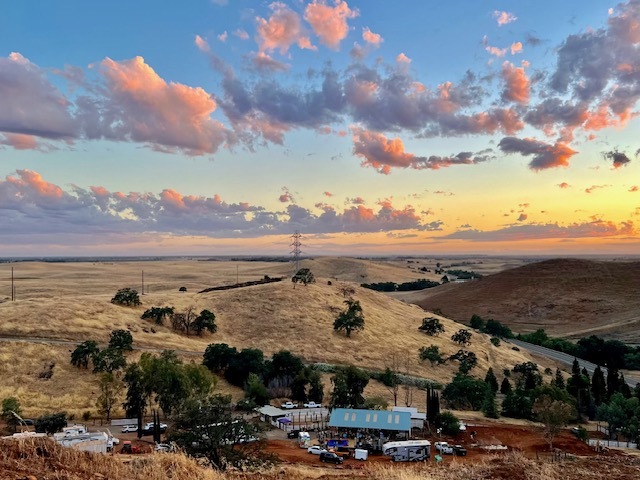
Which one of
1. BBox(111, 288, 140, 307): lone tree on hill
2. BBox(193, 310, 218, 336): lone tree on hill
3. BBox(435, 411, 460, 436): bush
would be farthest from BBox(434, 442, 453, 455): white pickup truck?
BBox(111, 288, 140, 307): lone tree on hill

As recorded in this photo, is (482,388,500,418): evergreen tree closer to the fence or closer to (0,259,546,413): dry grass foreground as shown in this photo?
the fence

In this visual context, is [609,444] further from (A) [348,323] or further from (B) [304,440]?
(A) [348,323]

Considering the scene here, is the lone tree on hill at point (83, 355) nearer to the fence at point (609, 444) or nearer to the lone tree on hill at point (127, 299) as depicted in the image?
the lone tree on hill at point (127, 299)

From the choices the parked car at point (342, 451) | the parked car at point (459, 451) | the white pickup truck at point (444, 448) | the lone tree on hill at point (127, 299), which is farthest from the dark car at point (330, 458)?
the lone tree on hill at point (127, 299)

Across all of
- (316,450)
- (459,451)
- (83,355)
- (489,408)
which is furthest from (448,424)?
(83,355)

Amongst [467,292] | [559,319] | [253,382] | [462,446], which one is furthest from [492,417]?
[467,292]

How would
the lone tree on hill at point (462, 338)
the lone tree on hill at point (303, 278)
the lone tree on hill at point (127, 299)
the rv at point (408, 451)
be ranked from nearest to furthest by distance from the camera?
the rv at point (408, 451) < the lone tree on hill at point (127, 299) < the lone tree on hill at point (462, 338) < the lone tree on hill at point (303, 278)

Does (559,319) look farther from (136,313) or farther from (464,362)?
(136,313)
